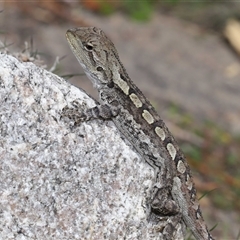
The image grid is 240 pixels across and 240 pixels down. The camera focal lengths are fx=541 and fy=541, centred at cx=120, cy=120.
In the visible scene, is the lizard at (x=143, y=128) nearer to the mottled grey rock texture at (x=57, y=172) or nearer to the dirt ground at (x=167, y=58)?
the mottled grey rock texture at (x=57, y=172)

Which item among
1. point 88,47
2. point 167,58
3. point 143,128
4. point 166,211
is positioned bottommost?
point 167,58

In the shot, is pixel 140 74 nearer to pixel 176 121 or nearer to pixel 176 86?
pixel 176 86

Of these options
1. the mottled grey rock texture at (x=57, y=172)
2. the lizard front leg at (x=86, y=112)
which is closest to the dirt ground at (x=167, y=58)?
the lizard front leg at (x=86, y=112)

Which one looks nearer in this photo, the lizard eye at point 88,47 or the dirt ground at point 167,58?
the lizard eye at point 88,47

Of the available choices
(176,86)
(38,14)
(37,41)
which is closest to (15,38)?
(37,41)

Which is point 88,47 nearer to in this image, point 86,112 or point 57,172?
point 86,112

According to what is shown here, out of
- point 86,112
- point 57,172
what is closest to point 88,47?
point 86,112
